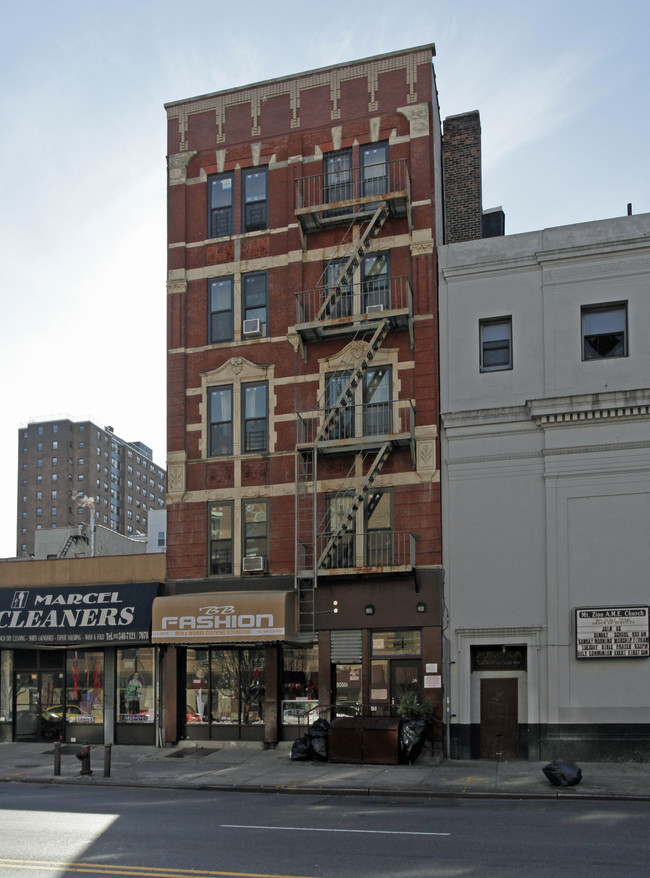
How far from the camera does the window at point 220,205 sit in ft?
94.8

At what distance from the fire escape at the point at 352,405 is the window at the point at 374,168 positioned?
0.04 m

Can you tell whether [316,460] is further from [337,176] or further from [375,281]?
[337,176]

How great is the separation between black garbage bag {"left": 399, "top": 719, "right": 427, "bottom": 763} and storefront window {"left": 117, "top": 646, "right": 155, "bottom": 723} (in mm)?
8470

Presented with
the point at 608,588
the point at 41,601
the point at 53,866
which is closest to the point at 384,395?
the point at 608,588

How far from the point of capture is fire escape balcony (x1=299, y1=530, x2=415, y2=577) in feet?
81.3

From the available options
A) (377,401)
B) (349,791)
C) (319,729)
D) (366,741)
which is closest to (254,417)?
(377,401)

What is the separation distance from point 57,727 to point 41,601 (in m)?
3.87

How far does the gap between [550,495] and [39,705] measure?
53.4 feet

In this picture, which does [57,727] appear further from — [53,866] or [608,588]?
[53,866]

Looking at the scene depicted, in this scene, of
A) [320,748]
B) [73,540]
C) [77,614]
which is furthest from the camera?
[73,540]

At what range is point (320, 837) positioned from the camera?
42.4 ft

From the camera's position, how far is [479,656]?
2409 cm

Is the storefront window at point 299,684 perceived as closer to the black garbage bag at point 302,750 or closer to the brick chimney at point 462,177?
the black garbage bag at point 302,750

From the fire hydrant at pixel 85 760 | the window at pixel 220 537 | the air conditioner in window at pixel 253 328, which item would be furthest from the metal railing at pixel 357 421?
the fire hydrant at pixel 85 760
